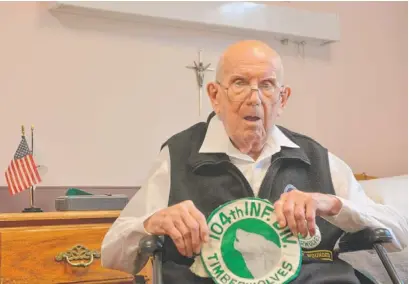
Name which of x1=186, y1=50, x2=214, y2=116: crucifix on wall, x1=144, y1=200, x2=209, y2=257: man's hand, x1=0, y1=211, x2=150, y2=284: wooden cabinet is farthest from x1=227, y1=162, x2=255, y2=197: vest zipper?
x1=186, y1=50, x2=214, y2=116: crucifix on wall

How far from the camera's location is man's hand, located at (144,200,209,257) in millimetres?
1152

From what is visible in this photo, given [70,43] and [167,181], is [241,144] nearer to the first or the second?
[167,181]

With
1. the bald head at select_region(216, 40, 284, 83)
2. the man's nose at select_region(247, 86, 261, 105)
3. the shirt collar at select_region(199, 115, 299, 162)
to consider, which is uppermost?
the bald head at select_region(216, 40, 284, 83)

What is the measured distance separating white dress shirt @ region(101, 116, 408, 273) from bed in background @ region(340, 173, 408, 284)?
0.89ft

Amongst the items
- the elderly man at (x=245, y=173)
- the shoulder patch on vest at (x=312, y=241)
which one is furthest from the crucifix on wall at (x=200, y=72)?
the shoulder patch on vest at (x=312, y=241)

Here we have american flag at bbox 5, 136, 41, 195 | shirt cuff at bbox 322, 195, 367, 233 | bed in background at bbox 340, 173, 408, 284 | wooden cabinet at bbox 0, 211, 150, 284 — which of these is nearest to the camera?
shirt cuff at bbox 322, 195, 367, 233

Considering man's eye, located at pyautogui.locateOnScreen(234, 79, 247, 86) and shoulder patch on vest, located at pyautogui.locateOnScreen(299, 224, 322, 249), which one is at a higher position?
man's eye, located at pyautogui.locateOnScreen(234, 79, 247, 86)

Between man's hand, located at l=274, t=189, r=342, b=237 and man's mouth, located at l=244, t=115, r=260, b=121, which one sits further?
man's mouth, located at l=244, t=115, r=260, b=121

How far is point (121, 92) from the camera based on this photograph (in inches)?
95.3

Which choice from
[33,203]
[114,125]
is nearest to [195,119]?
[114,125]

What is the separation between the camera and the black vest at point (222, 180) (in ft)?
4.36

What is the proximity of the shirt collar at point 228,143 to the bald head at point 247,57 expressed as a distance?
0.42 ft

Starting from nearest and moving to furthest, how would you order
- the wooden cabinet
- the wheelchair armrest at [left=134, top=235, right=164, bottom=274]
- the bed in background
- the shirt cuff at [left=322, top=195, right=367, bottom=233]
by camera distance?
1. the wheelchair armrest at [left=134, top=235, right=164, bottom=274]
2. the shirt cuff at [left=322, top=195, right=367, bottom=233]
3. the wooden cabinet
4. the bed in background

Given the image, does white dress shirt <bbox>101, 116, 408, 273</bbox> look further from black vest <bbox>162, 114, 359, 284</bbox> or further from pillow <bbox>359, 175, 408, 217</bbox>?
pillow <bbox>359, 175, 408, 217</bbox>
